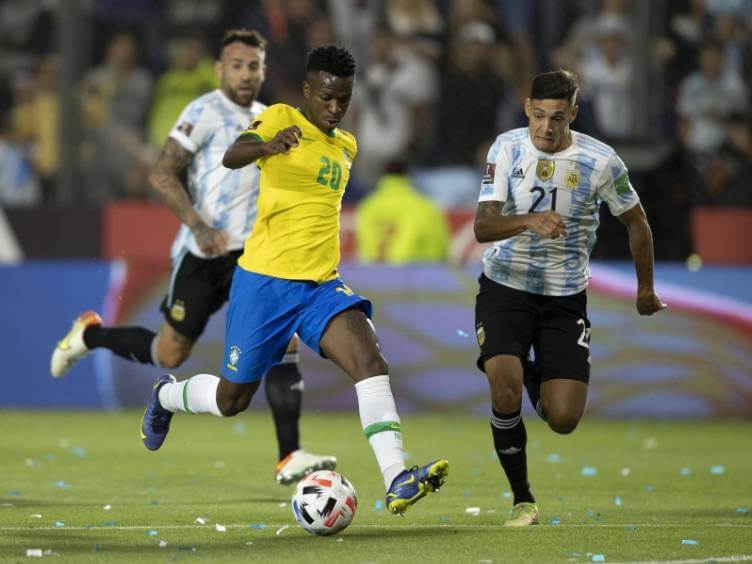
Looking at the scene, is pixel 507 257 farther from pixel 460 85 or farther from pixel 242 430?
pixel 460 85

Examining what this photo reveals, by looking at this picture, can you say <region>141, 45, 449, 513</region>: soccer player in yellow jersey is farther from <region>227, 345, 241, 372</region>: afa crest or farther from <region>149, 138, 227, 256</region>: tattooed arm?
<region>149, 138, 227, 256</region>: tattooed arm

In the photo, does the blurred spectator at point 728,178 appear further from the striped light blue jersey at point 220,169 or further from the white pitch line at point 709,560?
the white pitch line at point 709,560

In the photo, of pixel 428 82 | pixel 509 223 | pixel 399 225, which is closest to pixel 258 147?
pixel 509 223

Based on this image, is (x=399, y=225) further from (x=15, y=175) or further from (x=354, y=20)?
(x=15, y=175)

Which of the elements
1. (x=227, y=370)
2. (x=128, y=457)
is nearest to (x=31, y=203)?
(x=128, y=457)

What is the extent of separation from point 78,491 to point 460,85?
7.39m

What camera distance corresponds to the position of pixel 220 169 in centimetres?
908

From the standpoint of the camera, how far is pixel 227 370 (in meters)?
7.43

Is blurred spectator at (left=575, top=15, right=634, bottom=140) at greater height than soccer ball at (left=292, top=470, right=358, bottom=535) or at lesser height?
greater

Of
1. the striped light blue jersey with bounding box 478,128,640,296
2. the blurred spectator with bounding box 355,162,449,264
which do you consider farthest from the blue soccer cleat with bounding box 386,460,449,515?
the blurred spectator with bounding box 355,162,449,264

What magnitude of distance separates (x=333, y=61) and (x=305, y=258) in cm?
90

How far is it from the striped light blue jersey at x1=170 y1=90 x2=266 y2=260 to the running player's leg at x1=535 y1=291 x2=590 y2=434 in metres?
2.20

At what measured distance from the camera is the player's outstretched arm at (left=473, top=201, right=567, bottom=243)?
6789 mm

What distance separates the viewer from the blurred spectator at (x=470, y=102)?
581 inches
